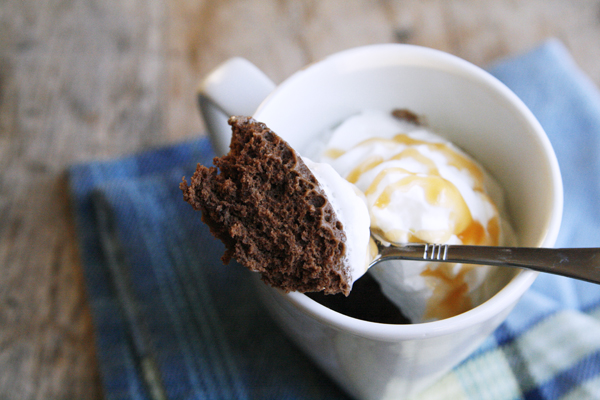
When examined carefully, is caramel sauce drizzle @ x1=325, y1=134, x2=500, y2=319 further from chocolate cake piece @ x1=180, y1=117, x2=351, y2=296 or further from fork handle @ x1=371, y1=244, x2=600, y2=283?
chocolate cake piece @ x1=180, y1=117, x2=351, y2=296

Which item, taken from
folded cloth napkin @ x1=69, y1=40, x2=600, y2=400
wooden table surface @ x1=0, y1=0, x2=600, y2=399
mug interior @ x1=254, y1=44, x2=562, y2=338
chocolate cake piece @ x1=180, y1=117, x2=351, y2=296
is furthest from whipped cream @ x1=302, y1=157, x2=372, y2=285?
wooden table surface @ x1=0, y1=0, x2=600, y2=399

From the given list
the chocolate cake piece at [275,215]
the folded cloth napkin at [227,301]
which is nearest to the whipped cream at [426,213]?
the chocolate cake piece at [275,215]

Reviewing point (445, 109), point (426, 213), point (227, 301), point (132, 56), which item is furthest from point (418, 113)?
point (132, 56)

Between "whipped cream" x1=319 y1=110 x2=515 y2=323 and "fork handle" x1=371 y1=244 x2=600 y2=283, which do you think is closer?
"fork handle" x1=371 y1=244 x2=600 y2=283

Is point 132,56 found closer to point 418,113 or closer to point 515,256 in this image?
point 418,113

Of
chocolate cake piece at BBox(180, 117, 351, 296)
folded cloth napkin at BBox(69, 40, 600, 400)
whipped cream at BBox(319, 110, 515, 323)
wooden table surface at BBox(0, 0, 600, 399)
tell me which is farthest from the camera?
wooden table surface at BBox(0, 0, 600, 399)

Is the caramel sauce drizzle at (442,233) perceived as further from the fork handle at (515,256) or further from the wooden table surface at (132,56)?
the wooden table surface at (132,56)

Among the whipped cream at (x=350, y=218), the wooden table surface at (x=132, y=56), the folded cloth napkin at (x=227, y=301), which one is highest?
the wooden table surface at (x=132, y=56)
